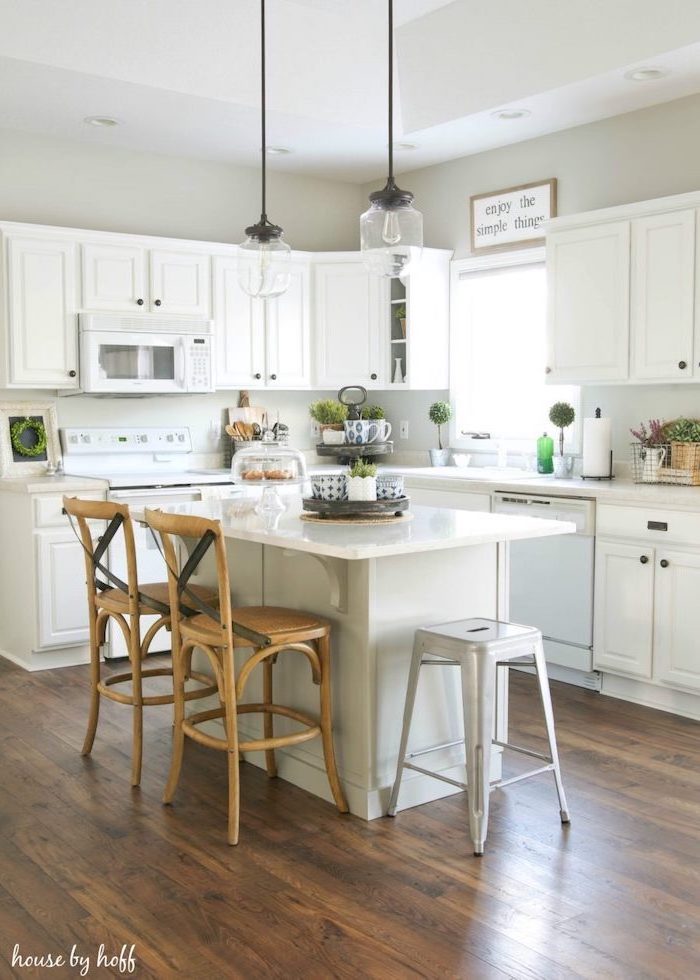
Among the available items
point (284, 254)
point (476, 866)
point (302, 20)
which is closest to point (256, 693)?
point (476, 866)

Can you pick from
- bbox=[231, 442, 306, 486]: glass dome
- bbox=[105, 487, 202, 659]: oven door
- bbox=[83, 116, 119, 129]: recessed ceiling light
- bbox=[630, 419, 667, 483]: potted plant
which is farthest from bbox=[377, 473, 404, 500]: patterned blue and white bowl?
bbox=[83, 116, 119, 129]: recessed ceiling light

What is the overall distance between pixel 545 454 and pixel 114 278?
7.97ft

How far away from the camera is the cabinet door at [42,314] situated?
4980 mm

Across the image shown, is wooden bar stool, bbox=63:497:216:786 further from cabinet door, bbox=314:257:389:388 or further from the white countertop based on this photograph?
cabinet door, bbox=314:257:389:388

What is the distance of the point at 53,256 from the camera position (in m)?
5.07

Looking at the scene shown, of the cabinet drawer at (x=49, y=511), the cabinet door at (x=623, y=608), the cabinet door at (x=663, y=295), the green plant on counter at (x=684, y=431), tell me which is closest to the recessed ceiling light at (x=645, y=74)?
the cabinet door at (x=663, y=295)

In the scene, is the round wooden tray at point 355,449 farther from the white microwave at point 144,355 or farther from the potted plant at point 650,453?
the white microwave at point 144,355

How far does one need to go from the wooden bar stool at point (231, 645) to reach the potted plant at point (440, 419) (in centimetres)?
277

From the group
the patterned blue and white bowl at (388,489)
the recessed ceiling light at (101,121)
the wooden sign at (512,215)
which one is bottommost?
the patterned blue and white bowl at (388,489)

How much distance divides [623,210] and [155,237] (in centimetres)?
245

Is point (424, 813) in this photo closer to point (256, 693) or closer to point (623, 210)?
point (256, 693)

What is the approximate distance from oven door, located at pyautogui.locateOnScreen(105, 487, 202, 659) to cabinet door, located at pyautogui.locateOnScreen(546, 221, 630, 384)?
1.96 meters

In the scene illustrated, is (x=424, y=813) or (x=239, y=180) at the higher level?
(x=239, y=180)

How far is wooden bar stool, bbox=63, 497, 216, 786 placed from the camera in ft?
10.8
